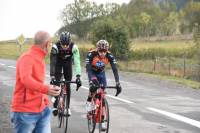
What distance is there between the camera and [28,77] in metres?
6.32

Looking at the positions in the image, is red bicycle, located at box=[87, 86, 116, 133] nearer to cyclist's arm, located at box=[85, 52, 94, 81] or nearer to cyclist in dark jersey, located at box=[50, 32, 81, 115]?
cyclist's arm, located at box=[85, 52, 94, 81]

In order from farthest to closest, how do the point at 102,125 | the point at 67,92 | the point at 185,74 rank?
the point at 185,74
the point at 67,92
the point at 102,125

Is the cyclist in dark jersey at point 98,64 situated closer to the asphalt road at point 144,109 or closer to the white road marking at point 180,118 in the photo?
the asphalt road at point 144,109

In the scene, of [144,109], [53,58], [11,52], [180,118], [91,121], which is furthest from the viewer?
[11,52]

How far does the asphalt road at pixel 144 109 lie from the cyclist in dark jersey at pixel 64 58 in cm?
115

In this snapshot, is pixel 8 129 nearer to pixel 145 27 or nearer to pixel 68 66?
pixel 68 66

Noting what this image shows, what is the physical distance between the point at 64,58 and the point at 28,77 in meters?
5.04

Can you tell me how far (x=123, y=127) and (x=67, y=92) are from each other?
155 centimetres

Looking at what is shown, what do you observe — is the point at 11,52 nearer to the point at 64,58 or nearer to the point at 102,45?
the point at 64,58

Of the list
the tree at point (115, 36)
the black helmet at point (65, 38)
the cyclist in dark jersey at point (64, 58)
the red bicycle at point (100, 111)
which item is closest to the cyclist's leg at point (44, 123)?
the red bicycle at point (100, 111)

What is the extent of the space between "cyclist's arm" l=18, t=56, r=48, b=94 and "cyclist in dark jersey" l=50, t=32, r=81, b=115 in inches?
170

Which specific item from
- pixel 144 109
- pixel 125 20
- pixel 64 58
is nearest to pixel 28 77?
pixel 64 58

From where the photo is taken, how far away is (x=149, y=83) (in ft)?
77.9

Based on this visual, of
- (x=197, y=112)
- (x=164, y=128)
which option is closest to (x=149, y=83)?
(x=197, y=112)
